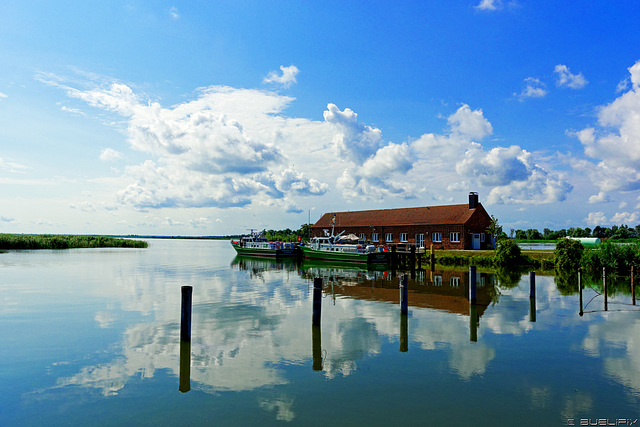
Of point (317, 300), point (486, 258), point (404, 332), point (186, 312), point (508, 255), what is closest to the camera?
point (186, 312)

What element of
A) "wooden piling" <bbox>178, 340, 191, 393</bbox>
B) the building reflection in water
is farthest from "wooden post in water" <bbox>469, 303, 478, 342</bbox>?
"wooden piling" <bbox>178, 340, 191, 393</bbox>

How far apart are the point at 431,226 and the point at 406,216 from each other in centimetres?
539

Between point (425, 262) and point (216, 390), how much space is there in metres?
42.4

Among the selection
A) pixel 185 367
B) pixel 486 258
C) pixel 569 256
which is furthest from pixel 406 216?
pixel 185 367

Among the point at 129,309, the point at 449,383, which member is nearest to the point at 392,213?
the point at 129,309

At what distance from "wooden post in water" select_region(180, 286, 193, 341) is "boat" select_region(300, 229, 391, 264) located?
32418 mm

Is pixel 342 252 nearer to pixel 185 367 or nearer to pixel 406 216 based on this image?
pixel 406 216

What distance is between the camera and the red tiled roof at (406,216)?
5450cm

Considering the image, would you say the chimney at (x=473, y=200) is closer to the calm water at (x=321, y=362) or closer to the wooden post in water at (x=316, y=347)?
the calm water at (x=321, y=362)

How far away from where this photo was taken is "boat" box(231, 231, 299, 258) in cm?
5767

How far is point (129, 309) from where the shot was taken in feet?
64.7

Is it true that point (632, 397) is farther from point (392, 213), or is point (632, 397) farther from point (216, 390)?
point (392, 213)

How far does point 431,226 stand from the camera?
5538 cm

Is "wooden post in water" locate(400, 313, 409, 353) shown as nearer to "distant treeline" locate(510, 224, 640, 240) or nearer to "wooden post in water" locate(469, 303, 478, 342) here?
"wooden post in water" locate(469, 303, 478, 342)
